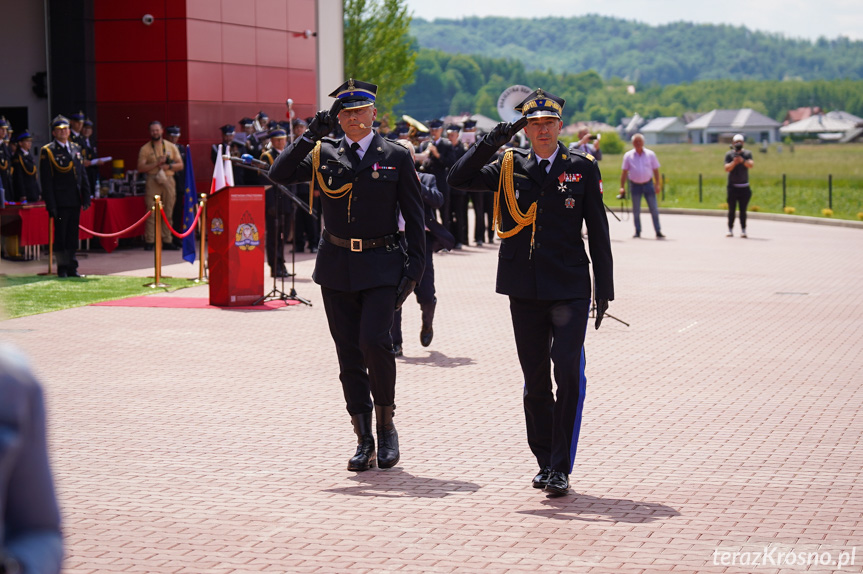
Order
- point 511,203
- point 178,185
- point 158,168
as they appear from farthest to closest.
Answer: point 178,185, point 158,168, point 511,203

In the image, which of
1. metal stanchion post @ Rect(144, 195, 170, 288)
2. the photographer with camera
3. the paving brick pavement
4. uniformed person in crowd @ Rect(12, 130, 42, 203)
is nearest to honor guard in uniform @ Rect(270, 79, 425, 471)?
the paving brick pavement

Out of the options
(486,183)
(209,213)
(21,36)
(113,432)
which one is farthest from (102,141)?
(486,183)

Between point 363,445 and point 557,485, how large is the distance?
1303 mm

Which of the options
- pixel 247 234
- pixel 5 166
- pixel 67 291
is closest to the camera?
pixel 247 234

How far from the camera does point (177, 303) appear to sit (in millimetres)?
14984

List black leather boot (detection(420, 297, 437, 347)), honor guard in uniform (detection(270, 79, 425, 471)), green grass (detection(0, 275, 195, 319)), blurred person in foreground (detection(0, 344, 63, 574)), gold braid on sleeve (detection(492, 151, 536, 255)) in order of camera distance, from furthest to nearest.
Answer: green grass (detection(0, 275, 195, 319)) < black leather boot (detection(420, 297, 437, 347)) < honor guard in uniform (detection(270, 79, 425, 471)) < gold braid on sleeve (detection(492, 151, 536, 255)) < blurred person in foreground (detection(0, 344, 63, 574))

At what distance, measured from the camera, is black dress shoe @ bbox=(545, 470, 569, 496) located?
636cm

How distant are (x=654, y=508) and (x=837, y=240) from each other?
20.9 metres

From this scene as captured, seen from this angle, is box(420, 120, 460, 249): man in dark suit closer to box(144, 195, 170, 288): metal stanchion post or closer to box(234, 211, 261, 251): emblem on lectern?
box(144, 195, 170, 288): metal stanchion post

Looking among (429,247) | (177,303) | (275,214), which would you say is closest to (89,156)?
(275,214)

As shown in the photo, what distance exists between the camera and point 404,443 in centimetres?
780

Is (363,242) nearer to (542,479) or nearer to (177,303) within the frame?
(542,479)

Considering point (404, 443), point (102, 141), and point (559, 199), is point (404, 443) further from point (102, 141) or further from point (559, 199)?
point (102, 141)

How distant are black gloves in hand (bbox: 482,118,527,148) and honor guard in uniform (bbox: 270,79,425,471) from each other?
78 cm
